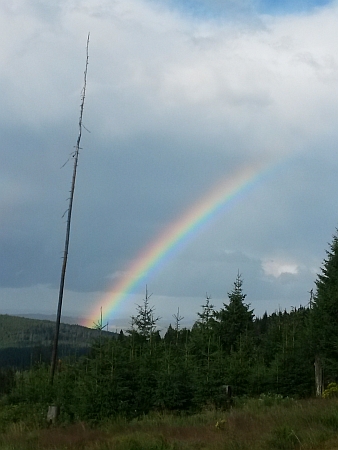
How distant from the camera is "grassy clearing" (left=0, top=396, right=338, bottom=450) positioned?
10758mm

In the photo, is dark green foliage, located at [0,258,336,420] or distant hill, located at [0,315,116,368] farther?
distant hill, located at [0,315,116,368]

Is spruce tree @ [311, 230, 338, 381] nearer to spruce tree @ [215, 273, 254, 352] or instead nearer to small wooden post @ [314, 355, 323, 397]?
small wooden post @ [314, 355, 323, 397]

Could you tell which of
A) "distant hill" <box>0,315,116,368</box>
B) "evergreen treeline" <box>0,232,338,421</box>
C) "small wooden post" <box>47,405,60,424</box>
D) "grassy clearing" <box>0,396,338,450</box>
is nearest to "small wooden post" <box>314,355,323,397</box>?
"evergreen treeline" <box>0,232,338,421</box>

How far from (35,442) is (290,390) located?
14.3 m

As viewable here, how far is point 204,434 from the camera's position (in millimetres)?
12477

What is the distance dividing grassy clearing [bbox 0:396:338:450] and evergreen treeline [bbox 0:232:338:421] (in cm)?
269

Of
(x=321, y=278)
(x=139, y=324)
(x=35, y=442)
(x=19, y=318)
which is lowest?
(x=35, y=442)

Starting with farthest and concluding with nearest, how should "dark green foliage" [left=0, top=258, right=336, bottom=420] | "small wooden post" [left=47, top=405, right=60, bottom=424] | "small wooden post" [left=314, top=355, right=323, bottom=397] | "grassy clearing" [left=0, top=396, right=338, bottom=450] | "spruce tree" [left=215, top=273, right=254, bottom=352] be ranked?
"spruce tree" [left=215, top=273, right=254, bottom=352] → "small wooden post" [left=314, top=355, right=323, bottom=397] → "dark green foliage" [left=0, top=258, right=336, bottom=420] → "small wooden post" [left=47, top=405, right=60, bottom=424] → "grassy clearing" [left=0, top=396, right=338, bottom=450]

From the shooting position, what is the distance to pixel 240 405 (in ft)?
62.0

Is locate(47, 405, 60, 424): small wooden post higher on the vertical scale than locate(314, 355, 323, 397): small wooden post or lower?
lower

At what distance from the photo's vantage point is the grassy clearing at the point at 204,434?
1076 centimetres

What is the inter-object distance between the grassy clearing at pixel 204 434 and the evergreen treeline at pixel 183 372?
8.84 feet

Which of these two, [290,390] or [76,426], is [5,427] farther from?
[290,390]

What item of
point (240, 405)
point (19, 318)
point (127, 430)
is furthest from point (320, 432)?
point (19, 318)
